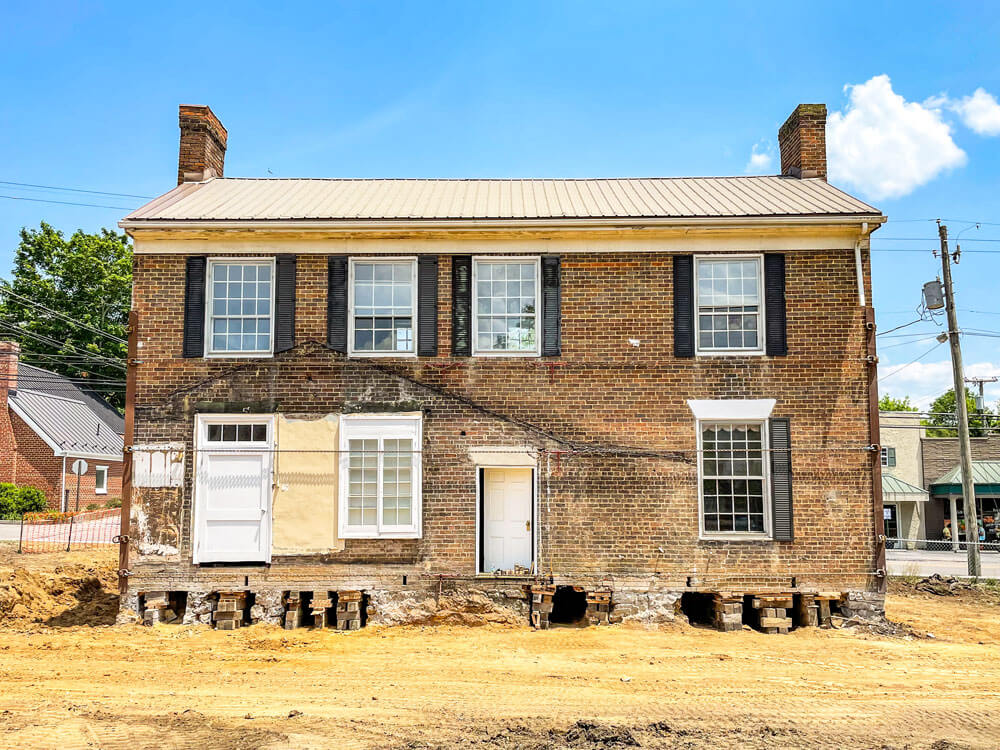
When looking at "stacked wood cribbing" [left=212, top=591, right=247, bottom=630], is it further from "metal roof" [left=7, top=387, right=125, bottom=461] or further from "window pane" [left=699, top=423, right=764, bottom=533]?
"metal roof" [left=7, top=387, right=125, bottom=461]

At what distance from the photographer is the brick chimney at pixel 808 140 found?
596 inches

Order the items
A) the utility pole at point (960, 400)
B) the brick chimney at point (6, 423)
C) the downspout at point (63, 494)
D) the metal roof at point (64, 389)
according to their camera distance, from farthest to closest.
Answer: the metal roof at point (64, 389) → the brick chimney at point (6, 423) → the downspout at point (63, 494) → the utility pole at point (960, 400)

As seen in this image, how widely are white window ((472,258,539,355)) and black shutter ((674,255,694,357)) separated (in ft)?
7.51

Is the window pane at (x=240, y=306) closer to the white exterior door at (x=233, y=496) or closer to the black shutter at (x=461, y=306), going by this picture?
the white exterior door at (x=233, y=496)

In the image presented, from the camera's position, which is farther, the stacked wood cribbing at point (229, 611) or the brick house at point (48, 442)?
the brick house at point (48, 442)

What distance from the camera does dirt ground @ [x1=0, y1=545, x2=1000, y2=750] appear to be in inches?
298

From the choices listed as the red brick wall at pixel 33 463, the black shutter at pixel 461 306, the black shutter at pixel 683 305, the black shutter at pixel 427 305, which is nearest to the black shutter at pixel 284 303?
the black shutter at pixel 427 305

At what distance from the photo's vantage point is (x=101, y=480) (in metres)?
37.5

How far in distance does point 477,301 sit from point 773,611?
6794 mm

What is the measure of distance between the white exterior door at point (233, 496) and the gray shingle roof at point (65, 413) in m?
25.1

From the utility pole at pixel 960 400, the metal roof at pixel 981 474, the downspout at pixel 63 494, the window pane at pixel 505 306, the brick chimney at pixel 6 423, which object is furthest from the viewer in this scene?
the metal roof at pixel 981 474

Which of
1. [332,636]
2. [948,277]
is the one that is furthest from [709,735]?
[948,277]

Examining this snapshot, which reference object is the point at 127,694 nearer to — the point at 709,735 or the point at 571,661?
the point at 571,661

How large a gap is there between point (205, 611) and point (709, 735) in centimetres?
822
